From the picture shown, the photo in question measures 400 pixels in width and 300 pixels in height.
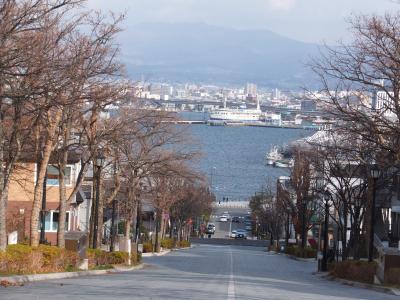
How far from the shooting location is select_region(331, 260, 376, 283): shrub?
32906 millimetres

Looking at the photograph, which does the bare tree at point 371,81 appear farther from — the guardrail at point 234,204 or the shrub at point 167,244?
the guardrail at point 234,204

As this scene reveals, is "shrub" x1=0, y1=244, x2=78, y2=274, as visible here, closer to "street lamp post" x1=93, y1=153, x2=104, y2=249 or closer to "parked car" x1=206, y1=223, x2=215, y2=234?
"street lamp post" x1=93, y1=153, x2=104, y2=249

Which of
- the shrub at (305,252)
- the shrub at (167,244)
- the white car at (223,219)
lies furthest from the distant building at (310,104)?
the white car at (223,219)

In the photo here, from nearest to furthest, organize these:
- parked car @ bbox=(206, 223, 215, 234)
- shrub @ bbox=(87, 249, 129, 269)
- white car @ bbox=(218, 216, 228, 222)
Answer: shrub @ bbox=(87, 249, 129, 269)
parked car @ bbox=(206, 223, 215, 234)
white car @ bbox=(218, 216, 228, 222)

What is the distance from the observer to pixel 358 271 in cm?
3412

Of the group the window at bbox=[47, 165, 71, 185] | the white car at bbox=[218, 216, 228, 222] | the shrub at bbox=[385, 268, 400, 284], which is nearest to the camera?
the shrub at bbox=[385, 268, 400, 284]

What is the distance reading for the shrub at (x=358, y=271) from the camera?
108 ft

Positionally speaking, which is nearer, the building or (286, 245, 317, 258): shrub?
the building

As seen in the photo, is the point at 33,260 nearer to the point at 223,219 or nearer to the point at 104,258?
the point at 104,258

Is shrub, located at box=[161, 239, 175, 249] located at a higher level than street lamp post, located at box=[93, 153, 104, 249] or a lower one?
lower

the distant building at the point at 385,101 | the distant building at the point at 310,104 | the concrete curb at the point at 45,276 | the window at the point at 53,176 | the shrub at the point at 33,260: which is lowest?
the concrete curb at the point at 45,276

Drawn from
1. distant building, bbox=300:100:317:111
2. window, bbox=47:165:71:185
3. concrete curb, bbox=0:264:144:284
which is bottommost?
concrete curb, bbox=0:264:144:284

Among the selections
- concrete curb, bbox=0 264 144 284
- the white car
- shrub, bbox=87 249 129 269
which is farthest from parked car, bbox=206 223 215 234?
concrete curb, bbox=0 264 144 284

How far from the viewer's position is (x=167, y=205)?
7744cm
